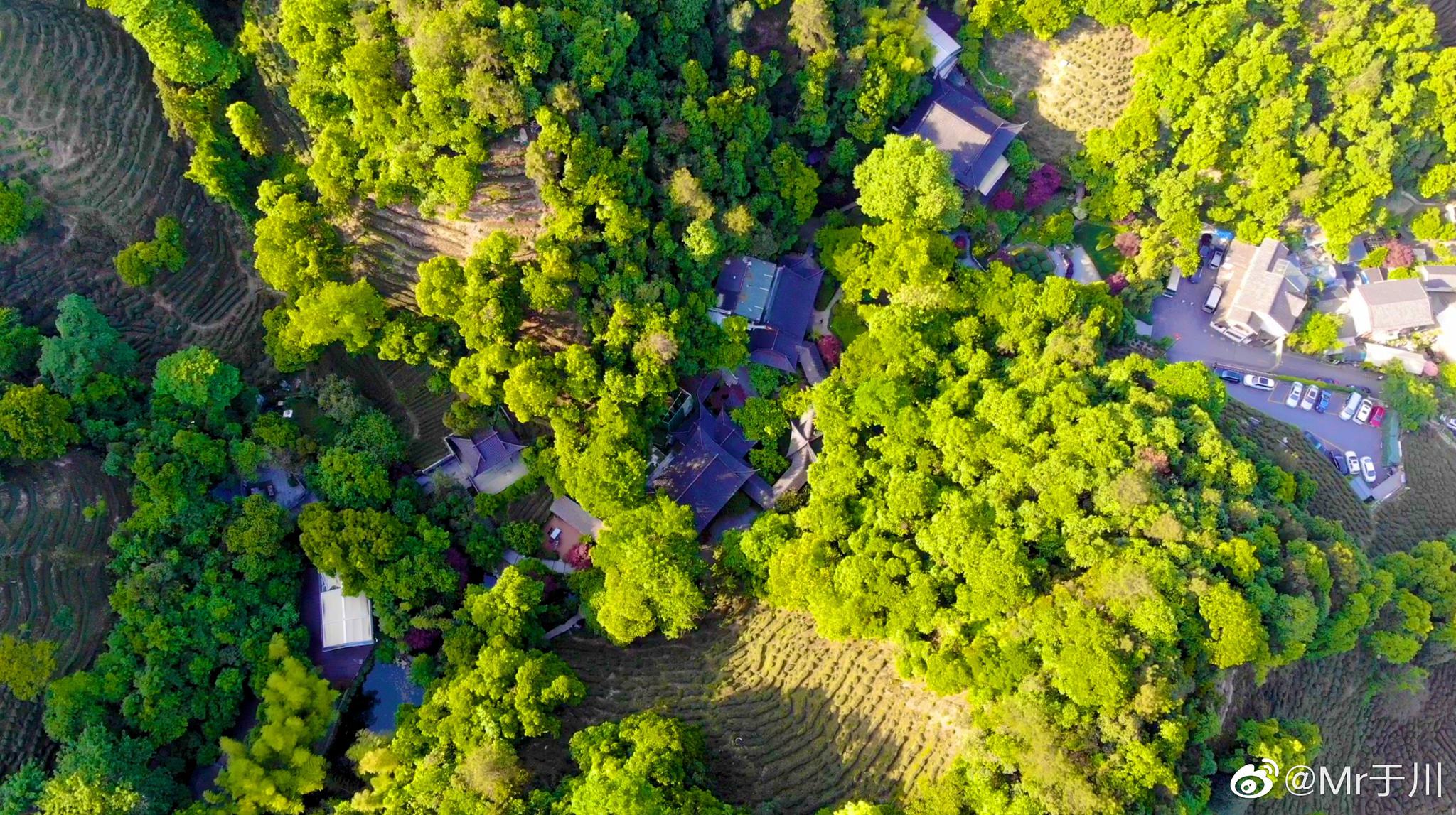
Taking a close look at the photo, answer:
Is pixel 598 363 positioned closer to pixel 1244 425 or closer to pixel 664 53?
pixel 664 53

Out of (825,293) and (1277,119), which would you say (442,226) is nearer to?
(825,293)

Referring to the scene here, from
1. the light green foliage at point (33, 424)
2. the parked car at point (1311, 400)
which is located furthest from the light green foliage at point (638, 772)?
the parked car at point (1311, 400)

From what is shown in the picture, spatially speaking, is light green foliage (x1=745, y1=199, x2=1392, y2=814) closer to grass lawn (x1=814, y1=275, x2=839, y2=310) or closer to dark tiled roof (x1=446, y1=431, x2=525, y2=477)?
grass lawn (x1=814, y1=275, x2=839, y2=310)

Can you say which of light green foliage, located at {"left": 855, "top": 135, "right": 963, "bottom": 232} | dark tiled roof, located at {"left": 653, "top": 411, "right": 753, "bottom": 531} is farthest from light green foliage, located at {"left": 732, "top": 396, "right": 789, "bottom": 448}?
light green foliage, located at {"left": 855, "top": 135, "right": 963, "bottom": 232}

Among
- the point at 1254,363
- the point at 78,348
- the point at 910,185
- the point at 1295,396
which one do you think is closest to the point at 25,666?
the point at 78,348

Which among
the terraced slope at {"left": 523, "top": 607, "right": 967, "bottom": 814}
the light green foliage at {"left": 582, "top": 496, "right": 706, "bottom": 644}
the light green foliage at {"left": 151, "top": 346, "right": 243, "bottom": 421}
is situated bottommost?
the terraced slope at {"left": 523, "top": 607, "right": 967, "bottom": 814}

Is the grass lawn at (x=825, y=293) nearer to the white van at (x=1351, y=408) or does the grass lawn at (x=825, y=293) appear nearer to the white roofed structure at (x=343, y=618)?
the white roofed structure at (x=343, y=618)
